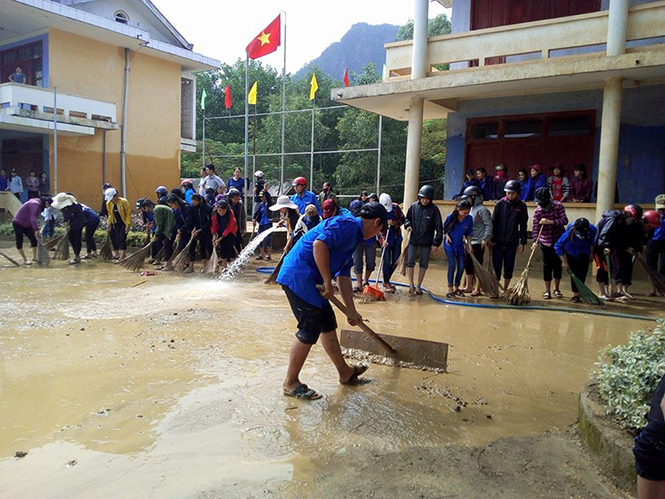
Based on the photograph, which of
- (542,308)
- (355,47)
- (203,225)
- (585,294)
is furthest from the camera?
(355,47)

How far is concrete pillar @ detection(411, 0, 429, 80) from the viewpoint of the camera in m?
11.8

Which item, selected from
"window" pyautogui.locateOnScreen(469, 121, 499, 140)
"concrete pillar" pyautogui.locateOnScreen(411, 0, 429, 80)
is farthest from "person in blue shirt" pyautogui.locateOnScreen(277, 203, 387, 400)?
"window" pyautogui.locateOnScreen(469, 121, 499, 140)

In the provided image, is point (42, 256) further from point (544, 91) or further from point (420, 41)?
point (544, 91)

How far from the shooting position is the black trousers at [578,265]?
7.79 m

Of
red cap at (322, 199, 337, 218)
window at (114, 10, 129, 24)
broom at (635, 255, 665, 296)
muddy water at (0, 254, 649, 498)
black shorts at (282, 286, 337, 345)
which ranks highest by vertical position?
window at (114, 10, 129, 24)

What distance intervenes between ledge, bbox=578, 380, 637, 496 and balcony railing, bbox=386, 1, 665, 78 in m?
9.32

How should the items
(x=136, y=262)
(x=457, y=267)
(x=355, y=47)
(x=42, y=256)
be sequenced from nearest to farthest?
(x=457, y=267) → (x=136, y=262) → (x=42, y=256) → (x=355, y=47)

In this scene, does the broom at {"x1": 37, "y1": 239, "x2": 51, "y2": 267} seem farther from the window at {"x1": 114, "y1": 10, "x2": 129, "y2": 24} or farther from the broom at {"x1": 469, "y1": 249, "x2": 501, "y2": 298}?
the window at {"x1": 114, "y1": 10, "x2": 129, "y2": 24}

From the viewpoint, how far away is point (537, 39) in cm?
1087

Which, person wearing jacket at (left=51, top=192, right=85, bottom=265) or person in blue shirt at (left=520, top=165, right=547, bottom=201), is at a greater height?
person in blue shirt at (left=520, top=165, right=547, bottom=201)

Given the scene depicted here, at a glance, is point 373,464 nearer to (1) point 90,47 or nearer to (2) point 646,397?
(2) point 646,397

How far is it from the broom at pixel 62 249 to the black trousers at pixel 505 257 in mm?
9196

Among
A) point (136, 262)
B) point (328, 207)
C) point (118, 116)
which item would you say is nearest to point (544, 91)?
point (328, 207)

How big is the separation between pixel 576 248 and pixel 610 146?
3.59 m
